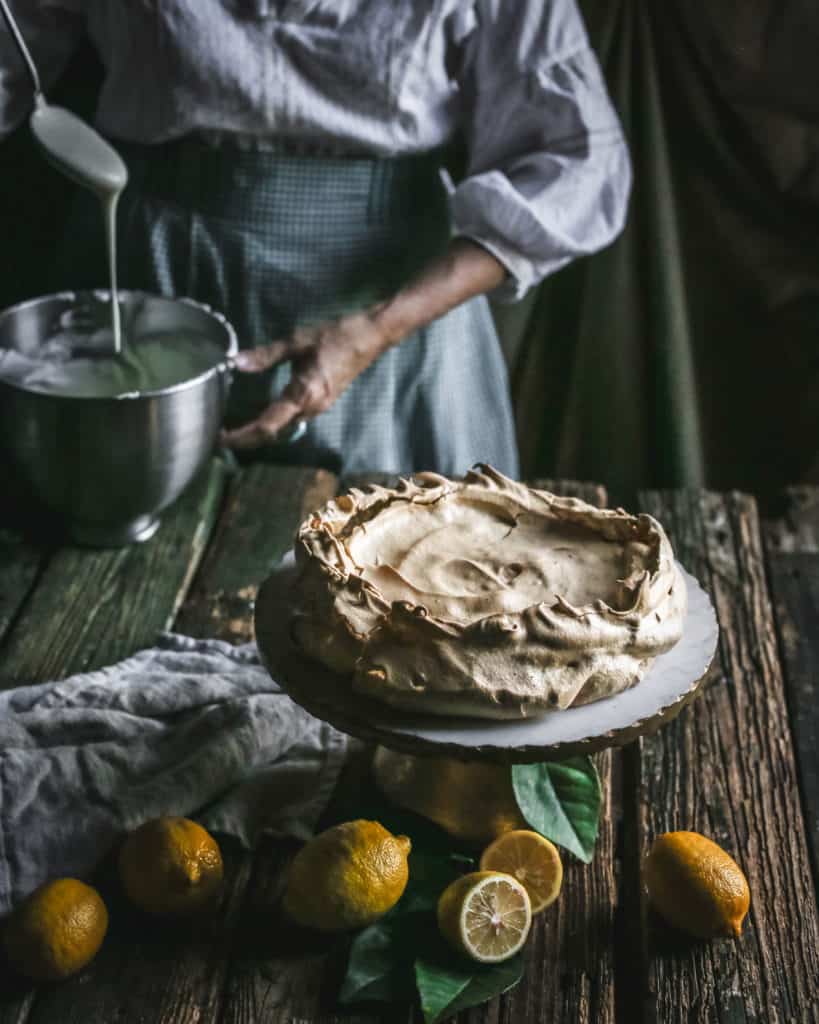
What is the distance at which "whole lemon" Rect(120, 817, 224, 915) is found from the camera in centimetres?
100

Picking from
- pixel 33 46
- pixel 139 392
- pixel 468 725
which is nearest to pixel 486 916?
pixel 468 725

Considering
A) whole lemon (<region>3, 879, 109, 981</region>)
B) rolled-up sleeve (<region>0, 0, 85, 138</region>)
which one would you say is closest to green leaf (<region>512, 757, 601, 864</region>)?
whole lemon (<region>3, 879, 109, 981</region>)

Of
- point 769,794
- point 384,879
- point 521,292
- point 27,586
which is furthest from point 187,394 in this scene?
point 769,794

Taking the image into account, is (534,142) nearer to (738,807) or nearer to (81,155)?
(81,155)

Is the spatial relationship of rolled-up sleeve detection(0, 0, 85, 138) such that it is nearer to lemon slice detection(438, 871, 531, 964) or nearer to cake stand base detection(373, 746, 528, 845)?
cake stand base detection(373, 746, 528, 845)

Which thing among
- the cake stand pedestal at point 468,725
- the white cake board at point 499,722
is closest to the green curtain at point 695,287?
the cake stand pedestal at point 468,725

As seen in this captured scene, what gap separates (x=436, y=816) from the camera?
111 cm

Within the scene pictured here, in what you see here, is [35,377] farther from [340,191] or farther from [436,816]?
[436,816]

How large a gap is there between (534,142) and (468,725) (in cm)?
110

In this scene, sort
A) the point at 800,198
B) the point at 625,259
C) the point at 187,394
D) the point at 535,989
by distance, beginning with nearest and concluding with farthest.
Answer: the point at 535,989 → the point at 187,394 → the point at 800,198 → the point at 625,259

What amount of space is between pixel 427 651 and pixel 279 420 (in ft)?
2.29

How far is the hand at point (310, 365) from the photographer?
5.27ft

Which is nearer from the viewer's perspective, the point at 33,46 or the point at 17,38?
the point at 17,38

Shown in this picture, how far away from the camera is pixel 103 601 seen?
146cm
